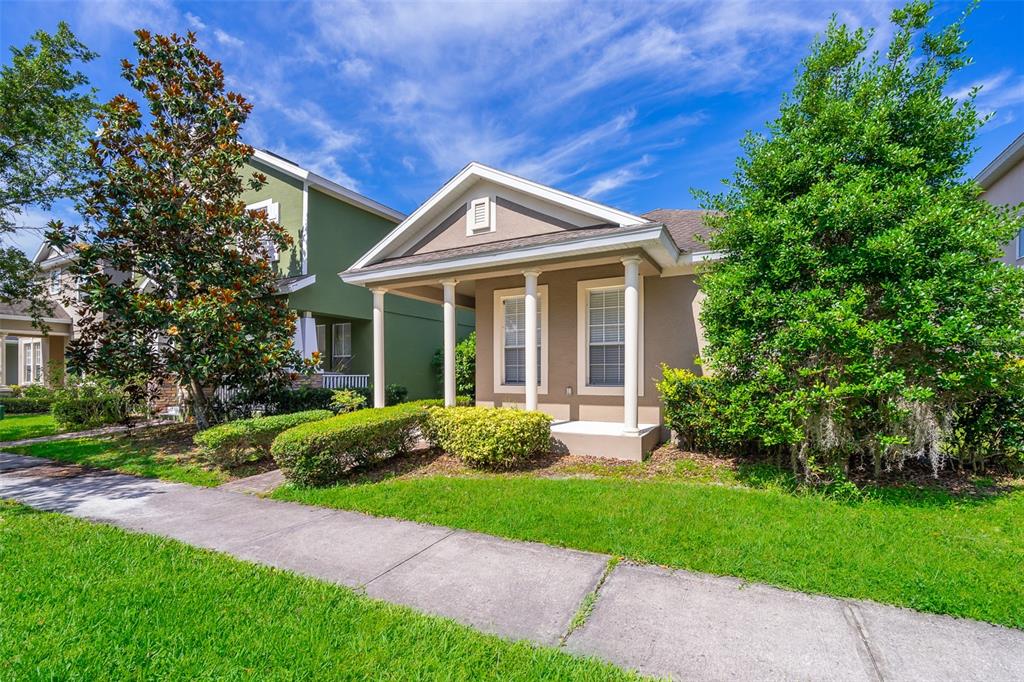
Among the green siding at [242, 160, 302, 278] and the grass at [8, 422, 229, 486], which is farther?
the green siding at [242, 160, 302, 278]

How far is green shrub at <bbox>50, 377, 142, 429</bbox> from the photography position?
39.4 feet

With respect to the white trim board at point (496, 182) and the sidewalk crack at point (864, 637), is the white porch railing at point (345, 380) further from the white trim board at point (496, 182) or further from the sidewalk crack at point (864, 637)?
the sidewalk crack at point (864, 637)

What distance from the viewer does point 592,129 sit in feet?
39.0

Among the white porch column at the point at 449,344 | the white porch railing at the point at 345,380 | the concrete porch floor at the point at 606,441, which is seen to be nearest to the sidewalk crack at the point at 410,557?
the concrete porch floor at the point at 606,441

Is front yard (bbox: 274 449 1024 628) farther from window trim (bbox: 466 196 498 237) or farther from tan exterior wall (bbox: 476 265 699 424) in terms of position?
window trim (bbox: 466 196 498 237)

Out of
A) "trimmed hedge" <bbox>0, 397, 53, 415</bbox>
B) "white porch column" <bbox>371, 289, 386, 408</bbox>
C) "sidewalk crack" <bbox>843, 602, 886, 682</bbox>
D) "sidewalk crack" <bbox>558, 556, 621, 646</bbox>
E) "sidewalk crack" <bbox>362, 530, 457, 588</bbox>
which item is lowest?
"trimmed hedge" <bbox>0, 397, 53, 415</bbox>

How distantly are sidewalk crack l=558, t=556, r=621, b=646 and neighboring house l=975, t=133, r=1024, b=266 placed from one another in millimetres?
15106

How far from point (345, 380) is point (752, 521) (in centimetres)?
1195

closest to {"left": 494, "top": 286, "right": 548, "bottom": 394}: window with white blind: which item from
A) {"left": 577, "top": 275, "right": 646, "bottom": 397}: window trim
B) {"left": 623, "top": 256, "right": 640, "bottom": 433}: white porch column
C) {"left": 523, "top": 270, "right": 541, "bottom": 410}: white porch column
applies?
{"left": 577, "top": 275, "right": 646, "bottom": 397}: window trim

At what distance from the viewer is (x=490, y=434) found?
6809 mm

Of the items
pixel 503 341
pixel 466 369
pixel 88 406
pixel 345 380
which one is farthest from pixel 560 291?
pixel 88 406

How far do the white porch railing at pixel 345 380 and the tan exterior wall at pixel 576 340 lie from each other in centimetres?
518

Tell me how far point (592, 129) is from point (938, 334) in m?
9.38

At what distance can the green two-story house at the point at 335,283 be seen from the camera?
513 inches
